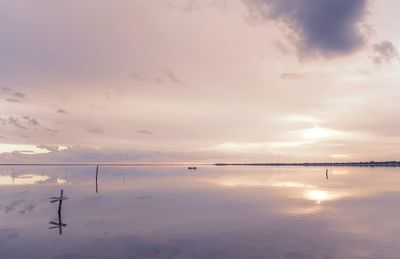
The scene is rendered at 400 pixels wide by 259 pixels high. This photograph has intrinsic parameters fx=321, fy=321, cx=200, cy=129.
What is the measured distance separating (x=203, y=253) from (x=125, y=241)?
24.9ft

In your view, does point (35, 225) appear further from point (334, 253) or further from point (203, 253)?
point (334, 253)

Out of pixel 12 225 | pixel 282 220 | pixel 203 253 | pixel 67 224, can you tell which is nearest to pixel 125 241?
pixel 203 253

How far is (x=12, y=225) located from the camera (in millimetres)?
33562

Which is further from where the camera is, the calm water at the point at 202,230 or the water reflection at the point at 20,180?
the water reflection at the point at 20,180

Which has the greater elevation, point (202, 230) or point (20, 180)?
point (20, 180)

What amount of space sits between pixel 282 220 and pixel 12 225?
2894cm

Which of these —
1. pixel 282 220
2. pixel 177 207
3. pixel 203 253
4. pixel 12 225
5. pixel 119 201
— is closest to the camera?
pixel 203 253

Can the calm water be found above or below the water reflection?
below

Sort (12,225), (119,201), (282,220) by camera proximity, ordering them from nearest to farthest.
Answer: (12,225), (282,220), (119,201)

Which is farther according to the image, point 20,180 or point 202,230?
point 20,180

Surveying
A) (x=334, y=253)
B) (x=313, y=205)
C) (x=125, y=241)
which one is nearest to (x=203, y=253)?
(x=125, y=241)

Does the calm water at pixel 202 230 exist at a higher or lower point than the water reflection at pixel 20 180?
lower

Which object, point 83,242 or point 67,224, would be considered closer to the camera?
point 83,242

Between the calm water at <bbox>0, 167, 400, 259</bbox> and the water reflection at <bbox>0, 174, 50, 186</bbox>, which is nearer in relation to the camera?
the calm water at <bbox>0, 167, 400, 259</bbox>
